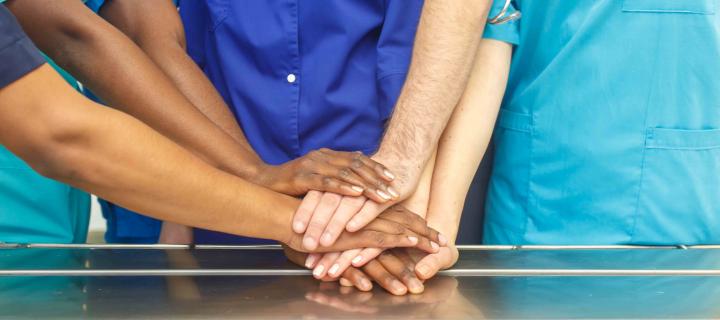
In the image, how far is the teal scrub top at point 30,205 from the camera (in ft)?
4.84

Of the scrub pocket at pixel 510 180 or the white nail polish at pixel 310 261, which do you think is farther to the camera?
the scrub pocket at pixel 510 180

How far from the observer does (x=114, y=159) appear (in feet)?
3.33

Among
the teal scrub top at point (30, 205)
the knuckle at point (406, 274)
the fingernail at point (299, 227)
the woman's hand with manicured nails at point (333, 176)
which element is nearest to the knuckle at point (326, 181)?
the woman's hand with manicured nails at point (333, 176)

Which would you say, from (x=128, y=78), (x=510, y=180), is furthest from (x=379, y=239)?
(x=128, y=78)

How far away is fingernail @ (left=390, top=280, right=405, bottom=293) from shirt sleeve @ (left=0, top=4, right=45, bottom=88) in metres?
0.53

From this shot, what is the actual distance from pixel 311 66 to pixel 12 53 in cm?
71

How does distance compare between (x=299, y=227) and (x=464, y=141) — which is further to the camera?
(x=464, y=141)

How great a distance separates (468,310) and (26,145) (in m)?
0.55

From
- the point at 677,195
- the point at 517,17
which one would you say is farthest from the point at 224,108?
the point at 677,195

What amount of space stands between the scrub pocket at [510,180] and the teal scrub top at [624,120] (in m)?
0.01

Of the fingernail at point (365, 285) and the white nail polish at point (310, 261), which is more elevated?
the white nail polish at point (310, 261)

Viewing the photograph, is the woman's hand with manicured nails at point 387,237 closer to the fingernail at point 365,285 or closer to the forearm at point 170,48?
the fingernail at point 365,285

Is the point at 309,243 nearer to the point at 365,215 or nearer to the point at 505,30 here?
the point at 365,215

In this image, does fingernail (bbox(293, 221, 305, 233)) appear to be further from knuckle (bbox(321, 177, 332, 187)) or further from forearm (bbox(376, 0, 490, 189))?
forearm (bbox(376, 0, 490, 189))
